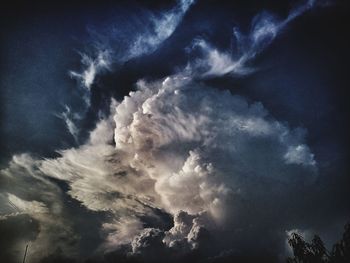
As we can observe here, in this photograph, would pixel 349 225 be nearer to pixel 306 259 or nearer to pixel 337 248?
pixel 337 248

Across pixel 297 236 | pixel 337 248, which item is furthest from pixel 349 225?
pixel 297 236

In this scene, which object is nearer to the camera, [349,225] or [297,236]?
[349,225]

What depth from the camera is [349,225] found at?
61781 mm

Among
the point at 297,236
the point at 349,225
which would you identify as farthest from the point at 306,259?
the point at 349,225

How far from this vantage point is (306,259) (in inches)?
2530

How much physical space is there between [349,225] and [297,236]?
32.7 feet

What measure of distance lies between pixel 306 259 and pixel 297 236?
4.49 metres

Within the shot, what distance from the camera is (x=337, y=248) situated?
6341 cm

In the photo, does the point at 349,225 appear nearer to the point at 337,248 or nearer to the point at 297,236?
the point at 337,248

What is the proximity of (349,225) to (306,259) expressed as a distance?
10.6 meters

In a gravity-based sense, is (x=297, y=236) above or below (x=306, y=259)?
above

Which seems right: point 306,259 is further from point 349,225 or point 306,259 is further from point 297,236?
point 349,225
